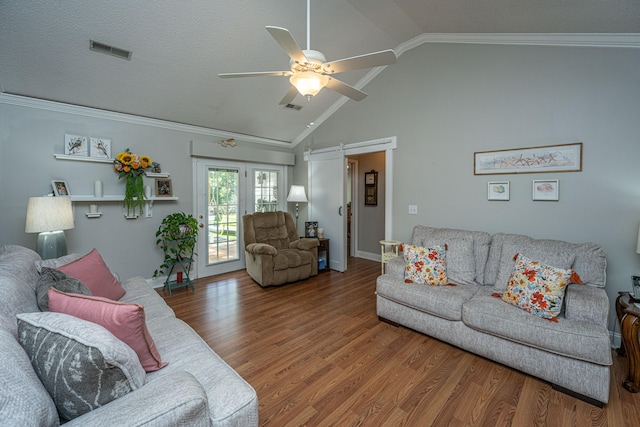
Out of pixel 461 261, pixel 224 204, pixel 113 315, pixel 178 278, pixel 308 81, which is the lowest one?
pixel 178 278

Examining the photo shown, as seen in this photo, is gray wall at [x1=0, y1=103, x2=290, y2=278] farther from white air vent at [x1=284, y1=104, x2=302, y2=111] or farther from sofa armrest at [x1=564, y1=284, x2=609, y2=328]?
sofa armrest at [x1=564, y1=284, x2=609, y2=328]

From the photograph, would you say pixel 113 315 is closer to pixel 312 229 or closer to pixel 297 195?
pixel 312 229

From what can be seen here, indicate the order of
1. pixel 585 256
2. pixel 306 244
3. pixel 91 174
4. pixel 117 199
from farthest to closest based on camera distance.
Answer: pixel 306 244 → pixel 117 199 → pixel 91 174 → pixel 585 256

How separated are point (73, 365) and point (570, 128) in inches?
154

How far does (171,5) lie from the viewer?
2395mm

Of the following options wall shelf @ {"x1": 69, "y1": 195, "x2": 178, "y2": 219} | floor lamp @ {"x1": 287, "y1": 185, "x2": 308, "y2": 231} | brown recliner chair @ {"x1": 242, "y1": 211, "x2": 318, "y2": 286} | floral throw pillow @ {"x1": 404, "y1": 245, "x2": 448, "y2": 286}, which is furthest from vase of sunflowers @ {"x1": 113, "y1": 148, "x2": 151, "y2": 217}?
floral throw pillow @ {"x1": 404, "y1": 245, "x2": 448, "y2": 286}

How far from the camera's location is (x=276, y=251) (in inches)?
158

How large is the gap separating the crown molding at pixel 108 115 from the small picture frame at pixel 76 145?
0.96 feet

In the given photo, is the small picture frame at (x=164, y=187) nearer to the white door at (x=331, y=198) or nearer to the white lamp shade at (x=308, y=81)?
the white door at (x=331, y=198)

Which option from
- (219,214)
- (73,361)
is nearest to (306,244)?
(219,214)

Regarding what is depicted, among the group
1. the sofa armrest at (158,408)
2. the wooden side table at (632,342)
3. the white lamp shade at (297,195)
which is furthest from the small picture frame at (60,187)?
the wooden side table at (632,342)

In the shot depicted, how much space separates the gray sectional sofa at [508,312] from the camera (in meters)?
1.82

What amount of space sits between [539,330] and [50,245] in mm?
4179

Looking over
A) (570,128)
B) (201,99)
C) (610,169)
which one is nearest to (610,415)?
(610,169)
